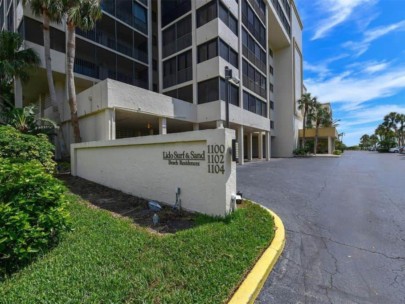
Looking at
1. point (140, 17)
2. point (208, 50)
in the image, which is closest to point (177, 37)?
point (208, 50)

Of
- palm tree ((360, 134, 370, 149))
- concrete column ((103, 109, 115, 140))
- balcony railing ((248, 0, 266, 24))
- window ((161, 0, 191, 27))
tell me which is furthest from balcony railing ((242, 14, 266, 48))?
palm tree ((360, 134, 370, 149))

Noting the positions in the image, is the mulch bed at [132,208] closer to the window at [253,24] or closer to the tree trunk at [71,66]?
the tree trunk at [71,66]

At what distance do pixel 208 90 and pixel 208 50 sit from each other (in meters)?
3.22

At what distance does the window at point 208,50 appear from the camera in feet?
61.4

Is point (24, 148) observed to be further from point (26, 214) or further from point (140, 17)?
point (140, 17)

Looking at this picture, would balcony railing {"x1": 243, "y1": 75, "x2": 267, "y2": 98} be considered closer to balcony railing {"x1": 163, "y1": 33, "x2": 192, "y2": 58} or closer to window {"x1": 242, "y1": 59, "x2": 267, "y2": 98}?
window {"x1": 242, "y1": 59, "x2": 267, "y2": 98}

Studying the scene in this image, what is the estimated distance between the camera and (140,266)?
11.5 ft

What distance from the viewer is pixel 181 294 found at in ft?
9.75

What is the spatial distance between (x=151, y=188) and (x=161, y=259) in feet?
12.8

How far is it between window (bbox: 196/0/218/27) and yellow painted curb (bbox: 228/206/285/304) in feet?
61.7

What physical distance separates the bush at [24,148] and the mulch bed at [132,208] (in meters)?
1.45

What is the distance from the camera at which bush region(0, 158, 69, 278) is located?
340cm

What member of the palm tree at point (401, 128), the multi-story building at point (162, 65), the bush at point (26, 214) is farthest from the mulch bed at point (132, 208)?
the palm tree at point (401, 128)

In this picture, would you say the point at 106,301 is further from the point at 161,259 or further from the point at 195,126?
the point at 195,126
